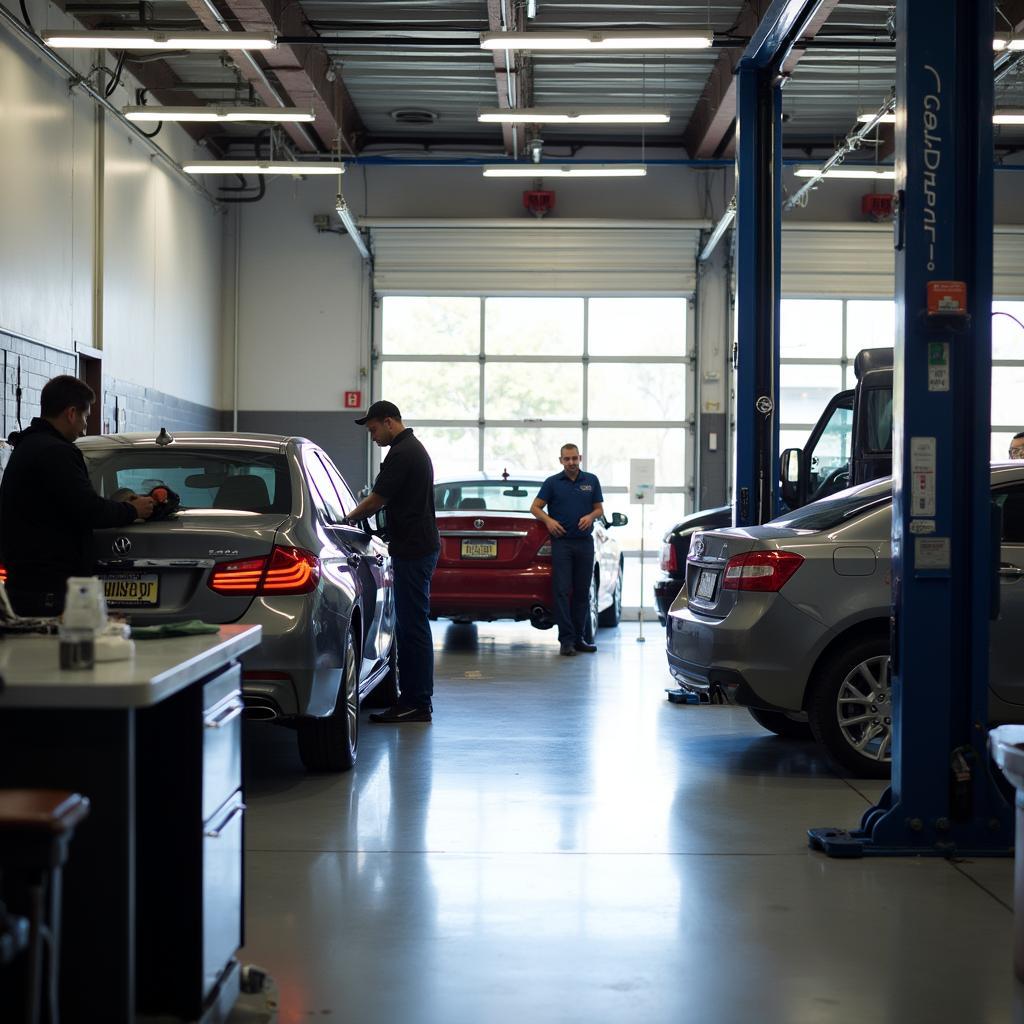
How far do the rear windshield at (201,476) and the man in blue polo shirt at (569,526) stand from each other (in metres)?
5.45

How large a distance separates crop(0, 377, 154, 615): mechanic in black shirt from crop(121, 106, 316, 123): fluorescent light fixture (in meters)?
7.82

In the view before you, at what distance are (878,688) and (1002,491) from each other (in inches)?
45.9

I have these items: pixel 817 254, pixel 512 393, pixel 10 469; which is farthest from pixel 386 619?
pixel 817 254

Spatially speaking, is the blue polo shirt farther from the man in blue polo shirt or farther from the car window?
the car window

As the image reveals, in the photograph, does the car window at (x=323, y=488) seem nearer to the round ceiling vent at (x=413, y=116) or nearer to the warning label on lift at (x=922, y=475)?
the warning label on lift at (x=922, y=475)

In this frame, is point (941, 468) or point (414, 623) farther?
point (414, 623)

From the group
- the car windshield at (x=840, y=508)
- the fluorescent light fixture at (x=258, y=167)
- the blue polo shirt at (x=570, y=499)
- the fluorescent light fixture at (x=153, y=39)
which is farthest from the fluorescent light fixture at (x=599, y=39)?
the car windshield at (x=840, y=508)

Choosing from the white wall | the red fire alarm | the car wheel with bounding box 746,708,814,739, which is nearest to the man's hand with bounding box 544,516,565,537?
the car wheel with bounding box 746,708,814,739

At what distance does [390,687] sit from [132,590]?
319 centimetres

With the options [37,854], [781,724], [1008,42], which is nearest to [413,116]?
[1008,42]

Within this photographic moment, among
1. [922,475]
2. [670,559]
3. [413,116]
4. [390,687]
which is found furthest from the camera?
[413,116]

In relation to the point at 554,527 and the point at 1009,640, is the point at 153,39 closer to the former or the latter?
the point at 554,527

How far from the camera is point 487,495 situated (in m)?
12.3

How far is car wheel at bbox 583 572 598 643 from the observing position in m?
12.1
